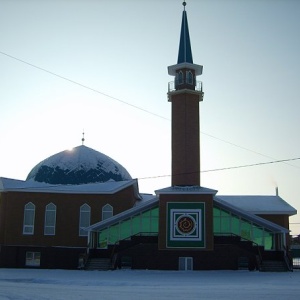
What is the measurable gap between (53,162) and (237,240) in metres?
17.1

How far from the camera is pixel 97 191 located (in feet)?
122

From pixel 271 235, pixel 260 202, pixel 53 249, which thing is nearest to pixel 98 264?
pixel 53 249

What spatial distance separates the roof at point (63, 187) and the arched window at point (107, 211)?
3.96 feet

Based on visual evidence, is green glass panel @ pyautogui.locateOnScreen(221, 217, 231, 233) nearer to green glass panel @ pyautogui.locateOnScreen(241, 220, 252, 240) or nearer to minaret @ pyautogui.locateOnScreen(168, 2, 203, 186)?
green glass panel @ pyautogui.locateOnScreen(241, 220, 252, 240)

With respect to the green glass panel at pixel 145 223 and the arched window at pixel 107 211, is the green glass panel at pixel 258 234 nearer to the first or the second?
the green glass panel at pixel 145 223

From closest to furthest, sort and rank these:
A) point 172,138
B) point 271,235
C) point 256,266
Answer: point 256,266, point 271,235, point 172,138

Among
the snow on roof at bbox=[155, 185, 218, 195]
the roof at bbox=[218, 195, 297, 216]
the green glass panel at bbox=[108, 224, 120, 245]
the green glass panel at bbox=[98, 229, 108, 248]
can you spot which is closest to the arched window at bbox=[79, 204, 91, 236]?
the green glass panel at bbox=[98, 229, 108, 248]

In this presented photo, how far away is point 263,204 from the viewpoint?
4003cm

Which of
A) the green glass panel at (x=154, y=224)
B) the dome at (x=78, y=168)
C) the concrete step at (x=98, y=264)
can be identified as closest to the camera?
the concrete step at (x=98, y=264)

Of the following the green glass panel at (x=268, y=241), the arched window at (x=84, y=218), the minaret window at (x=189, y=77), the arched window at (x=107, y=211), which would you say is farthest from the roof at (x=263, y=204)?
the arched window at (x=84, y=218)

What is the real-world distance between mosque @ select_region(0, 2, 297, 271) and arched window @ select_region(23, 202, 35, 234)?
0.26 feet

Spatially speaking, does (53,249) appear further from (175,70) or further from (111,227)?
(175,70)

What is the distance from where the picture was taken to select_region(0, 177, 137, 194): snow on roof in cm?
3716

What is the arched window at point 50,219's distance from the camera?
3684 cm
